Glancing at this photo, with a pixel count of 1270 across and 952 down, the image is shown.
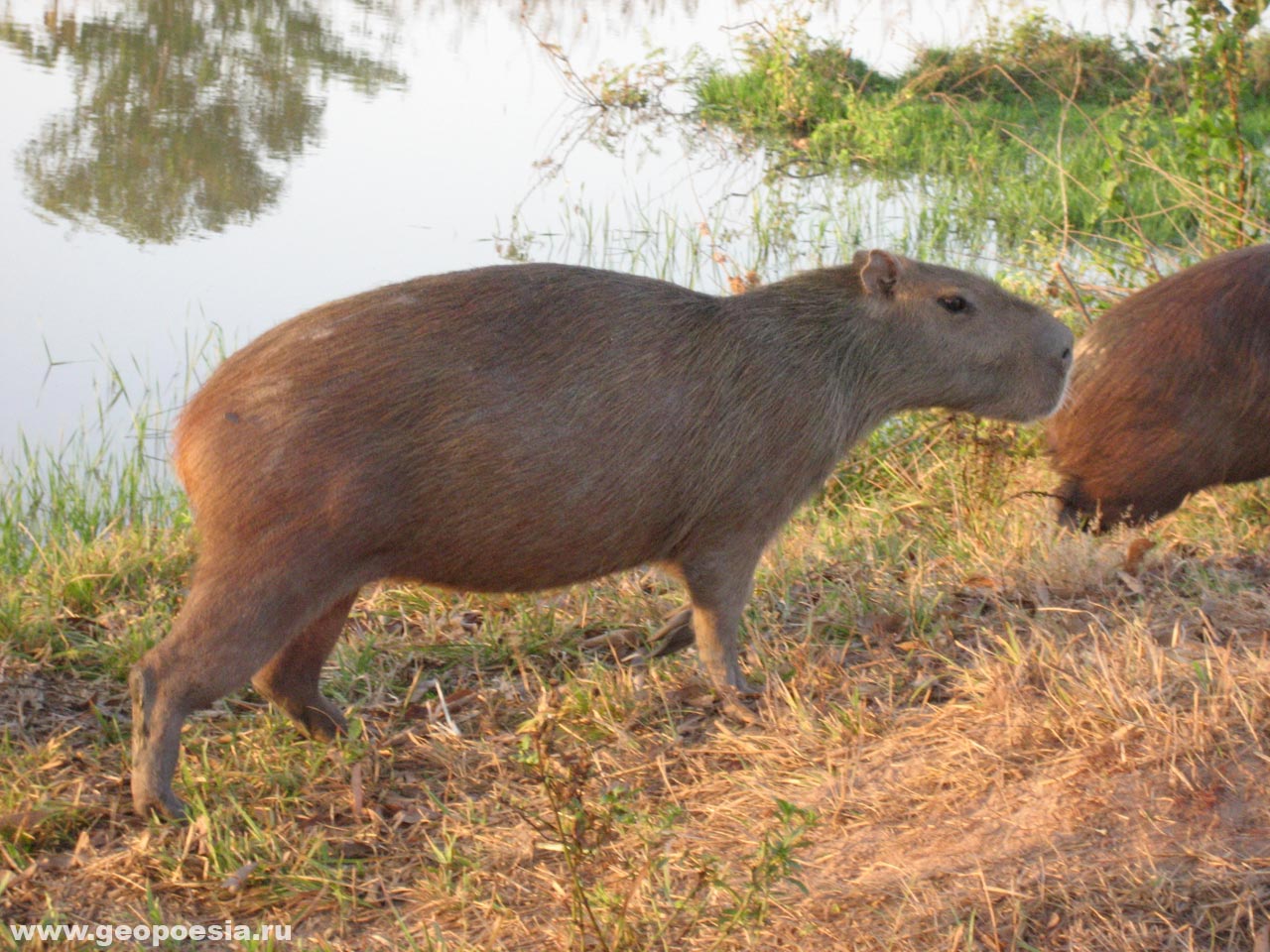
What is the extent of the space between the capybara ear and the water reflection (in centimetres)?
582

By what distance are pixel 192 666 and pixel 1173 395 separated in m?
3.61

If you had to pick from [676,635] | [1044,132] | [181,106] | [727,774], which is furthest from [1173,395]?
[181,106]

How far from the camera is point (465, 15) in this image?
17.9 meters

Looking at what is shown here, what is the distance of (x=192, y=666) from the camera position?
3.27 metres

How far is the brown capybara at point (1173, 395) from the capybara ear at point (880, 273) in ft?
5.12

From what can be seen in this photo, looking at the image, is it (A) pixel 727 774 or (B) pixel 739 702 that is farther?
(B) pixel 739 702

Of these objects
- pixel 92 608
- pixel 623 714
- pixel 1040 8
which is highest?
pixel 1040 8

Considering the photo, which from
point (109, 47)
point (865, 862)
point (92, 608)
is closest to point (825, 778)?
point (865, 862)

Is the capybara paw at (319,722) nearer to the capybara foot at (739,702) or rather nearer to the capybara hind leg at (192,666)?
the capybara hind leg at (192,666)

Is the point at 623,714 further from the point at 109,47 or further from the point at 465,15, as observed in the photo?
the point at 465,15

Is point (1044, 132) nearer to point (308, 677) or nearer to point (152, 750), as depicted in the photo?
point (308, 677)

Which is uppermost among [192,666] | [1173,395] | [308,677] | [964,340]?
[964,340]

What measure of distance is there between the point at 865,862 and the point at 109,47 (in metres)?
12.5

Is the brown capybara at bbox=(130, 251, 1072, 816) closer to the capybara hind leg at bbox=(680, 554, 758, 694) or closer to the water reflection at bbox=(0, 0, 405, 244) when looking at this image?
the capybara hind leg at bbox=(680, 554, 758, 694)
